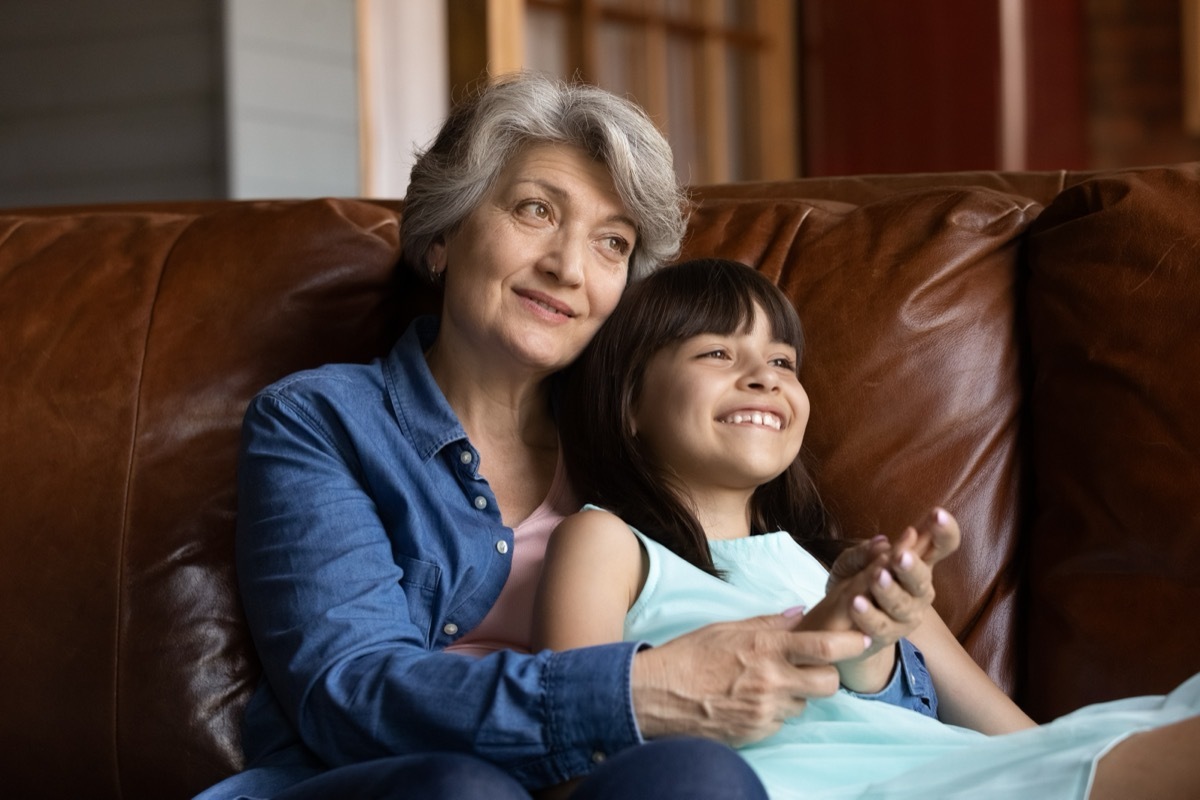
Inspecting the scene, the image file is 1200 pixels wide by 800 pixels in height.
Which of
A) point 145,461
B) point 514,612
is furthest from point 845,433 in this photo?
point 145,461

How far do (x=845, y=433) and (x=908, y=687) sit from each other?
12.8 inches

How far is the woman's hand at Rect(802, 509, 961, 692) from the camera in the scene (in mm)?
1116

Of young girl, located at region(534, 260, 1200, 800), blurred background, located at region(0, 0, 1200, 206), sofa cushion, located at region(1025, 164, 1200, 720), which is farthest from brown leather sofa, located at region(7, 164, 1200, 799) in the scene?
blurred background, located at region(0, 0, 1200, 206)

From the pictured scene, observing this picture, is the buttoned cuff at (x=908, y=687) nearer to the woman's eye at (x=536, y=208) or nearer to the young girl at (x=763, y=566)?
the young girl at (x=763, y=566)

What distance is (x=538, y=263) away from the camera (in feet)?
5.00

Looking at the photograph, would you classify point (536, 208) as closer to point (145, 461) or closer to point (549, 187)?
point (549, 187)

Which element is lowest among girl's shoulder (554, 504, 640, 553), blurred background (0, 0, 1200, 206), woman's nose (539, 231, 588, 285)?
girl's shoulder (554, 504, 640, 553)

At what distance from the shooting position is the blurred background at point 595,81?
3498 millimetres

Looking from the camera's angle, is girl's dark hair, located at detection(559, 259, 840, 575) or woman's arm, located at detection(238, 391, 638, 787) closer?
woman's arm, located at detection(238, 391, 638, 787)

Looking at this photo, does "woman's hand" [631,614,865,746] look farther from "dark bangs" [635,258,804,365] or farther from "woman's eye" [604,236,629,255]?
"woman's eye" [604,236,629,255]

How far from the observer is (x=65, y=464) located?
1652mm

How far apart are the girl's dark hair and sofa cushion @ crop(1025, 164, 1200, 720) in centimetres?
27

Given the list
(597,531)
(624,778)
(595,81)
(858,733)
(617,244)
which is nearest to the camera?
(624,778)

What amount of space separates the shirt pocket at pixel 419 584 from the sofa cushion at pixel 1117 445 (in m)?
0.69
